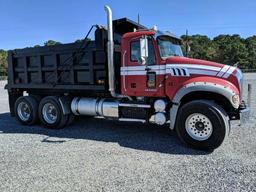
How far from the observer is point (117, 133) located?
7535 mm

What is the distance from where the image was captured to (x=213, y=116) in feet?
19.1

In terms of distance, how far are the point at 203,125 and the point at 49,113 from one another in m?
4.87

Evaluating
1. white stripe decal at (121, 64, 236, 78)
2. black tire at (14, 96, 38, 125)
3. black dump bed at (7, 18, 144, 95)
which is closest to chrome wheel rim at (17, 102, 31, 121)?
black tire at (14, 96, 38, 125)

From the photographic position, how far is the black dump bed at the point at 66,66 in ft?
24.6

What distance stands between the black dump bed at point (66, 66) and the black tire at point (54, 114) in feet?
1.30

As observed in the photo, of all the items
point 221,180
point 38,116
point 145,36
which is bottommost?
point 221,180

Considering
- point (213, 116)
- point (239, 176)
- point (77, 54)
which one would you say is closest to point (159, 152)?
point (213, 116)

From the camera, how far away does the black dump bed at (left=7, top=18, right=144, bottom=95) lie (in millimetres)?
7512

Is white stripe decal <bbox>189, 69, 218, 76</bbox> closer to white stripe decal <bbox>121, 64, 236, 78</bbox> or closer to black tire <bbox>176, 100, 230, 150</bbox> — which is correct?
white stripe decal <bbox>121, 64, 236, 78</bbox>

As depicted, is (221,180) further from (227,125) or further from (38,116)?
(38,116)

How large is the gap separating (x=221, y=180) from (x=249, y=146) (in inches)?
80.4

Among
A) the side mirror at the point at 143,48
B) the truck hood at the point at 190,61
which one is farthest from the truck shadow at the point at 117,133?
the side mirror at the point at 143,48

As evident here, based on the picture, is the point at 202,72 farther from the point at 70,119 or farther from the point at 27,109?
the point at 27,109

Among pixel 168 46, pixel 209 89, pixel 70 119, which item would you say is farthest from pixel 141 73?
pixel 70 119
